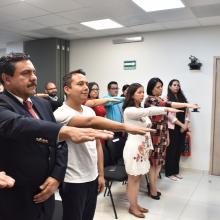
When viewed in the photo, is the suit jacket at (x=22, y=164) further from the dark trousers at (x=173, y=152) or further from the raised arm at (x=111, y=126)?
the dark trousers at (x=173, y=152)

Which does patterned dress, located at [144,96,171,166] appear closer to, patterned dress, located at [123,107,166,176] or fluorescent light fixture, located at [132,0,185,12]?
patterned dress, located at [123,107,166,176]

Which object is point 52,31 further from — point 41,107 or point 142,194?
point 41,107

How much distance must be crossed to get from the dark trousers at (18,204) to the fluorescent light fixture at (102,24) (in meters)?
3.55

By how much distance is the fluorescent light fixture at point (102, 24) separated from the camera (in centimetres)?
429

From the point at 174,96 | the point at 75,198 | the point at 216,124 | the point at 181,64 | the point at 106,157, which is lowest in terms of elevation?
the point at 106,157

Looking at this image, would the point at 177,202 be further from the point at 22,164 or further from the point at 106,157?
the point at 22,164

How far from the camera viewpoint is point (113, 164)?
324cm

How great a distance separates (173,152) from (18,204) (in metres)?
3.47

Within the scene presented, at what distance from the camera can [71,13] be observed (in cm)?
380

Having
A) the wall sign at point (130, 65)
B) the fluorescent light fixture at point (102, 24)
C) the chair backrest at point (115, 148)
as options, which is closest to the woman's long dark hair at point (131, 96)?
the chair backrest at point (115, 148)

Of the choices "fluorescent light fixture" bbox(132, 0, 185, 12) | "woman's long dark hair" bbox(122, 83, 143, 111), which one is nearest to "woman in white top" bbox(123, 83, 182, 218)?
"woman's long dark hair" bbox(122, 83, 143, 111)

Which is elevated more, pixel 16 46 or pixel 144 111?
pixel 16 46

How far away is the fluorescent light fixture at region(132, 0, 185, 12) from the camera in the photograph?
3357mm

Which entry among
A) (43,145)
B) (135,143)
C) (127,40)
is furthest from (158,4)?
(43,145)
